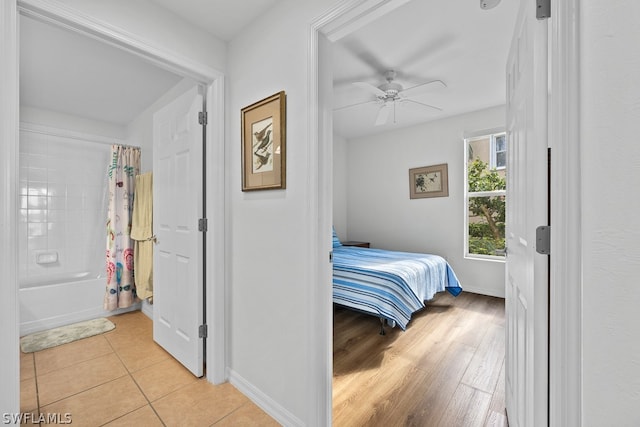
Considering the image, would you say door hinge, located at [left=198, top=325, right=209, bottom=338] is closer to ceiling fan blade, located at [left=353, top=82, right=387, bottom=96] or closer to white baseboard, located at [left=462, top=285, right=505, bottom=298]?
ceiling fan blade, located at [left=353, top=82, right=387, bottom=96]

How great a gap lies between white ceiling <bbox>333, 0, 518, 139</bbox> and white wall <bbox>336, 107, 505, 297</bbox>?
0.68 metres

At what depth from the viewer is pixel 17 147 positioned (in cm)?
127

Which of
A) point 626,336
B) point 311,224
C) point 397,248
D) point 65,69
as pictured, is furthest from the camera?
point 397,248

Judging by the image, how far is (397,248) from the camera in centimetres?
477

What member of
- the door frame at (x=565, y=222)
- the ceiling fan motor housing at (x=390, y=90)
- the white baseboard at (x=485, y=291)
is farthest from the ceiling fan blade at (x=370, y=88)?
the white baseboard at (x=485, y=291)

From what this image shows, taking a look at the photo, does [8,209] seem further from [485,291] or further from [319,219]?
[485,291]

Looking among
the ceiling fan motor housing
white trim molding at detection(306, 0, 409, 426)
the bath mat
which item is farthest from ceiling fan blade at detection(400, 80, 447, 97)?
the bath mat

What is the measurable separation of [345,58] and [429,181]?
2577 mm

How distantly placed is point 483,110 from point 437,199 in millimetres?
1401

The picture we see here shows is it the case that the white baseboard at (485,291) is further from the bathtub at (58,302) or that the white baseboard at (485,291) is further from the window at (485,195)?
the bathtub at (58,302)

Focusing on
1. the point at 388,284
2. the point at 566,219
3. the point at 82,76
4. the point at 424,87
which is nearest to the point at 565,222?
the point at 566,219

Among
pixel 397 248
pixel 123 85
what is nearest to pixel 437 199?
pixel 397 248

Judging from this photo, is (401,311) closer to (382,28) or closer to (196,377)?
(196,377)

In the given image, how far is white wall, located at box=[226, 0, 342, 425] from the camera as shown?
4.88 ft
